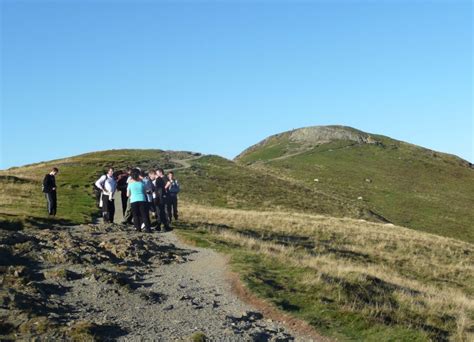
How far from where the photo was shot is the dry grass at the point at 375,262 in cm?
1376

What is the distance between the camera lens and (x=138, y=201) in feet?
65.9

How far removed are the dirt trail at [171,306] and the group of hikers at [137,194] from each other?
16.4 ft

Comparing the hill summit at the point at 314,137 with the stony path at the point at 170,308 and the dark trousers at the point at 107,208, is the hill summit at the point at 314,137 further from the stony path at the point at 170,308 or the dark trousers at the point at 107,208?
the stony path at the point at 170,308

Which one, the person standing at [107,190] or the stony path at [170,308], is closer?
the stony path at [170,308]

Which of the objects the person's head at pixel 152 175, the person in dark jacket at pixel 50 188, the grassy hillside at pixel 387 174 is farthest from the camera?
the grassy hillside at pixel 387 174

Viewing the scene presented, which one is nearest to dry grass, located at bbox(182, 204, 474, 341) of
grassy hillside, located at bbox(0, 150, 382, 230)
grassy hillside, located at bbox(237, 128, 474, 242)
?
grassy hillside, located at bbox(0, 150, 382, 230)

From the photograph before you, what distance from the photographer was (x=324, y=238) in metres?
31.5

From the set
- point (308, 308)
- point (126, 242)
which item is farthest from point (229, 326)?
point (126, 242)

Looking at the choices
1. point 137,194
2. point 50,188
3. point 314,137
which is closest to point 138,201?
point 137,194

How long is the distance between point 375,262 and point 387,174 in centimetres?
7822

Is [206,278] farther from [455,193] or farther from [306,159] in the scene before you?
[306,159]

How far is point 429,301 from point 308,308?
4.86 metres

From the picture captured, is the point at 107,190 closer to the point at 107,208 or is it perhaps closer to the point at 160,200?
the point at 107,208

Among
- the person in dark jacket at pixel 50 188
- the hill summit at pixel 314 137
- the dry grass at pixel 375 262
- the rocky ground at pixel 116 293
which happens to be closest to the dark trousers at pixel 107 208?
the person in dark jacket at pixel 50 188
